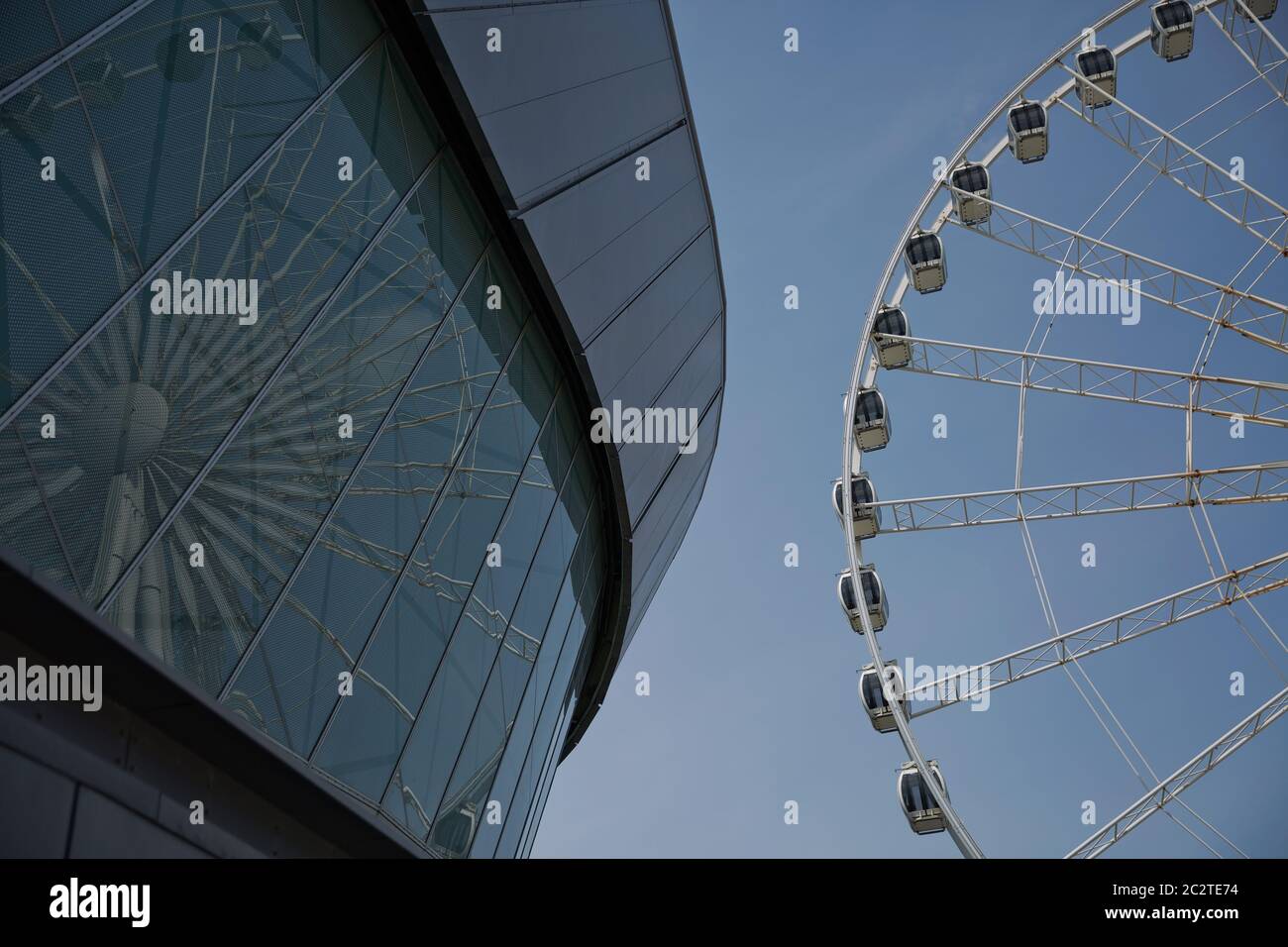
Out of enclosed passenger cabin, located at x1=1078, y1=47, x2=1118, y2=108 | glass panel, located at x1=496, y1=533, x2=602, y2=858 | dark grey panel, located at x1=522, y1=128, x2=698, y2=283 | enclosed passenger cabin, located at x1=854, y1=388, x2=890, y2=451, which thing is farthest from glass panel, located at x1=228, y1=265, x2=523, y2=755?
enclosed passenger cabin, located at x1=1078, y1=47, x2=1118, y2=108

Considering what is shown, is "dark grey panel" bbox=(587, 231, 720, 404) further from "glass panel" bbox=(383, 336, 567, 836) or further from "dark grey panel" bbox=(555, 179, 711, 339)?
"glass panel" bbox=(383, 336, 567, 836)

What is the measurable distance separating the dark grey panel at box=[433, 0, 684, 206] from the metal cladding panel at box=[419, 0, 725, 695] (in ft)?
0.06

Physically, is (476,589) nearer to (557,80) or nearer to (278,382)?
(278,382)

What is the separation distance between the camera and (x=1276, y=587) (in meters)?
16.9

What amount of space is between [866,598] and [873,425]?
3355 millimetres

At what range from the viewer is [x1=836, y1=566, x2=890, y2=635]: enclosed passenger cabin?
1933cm

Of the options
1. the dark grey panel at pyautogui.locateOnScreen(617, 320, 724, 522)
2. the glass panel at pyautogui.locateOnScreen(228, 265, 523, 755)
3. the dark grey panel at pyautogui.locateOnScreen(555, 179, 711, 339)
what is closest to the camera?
the glass panel at pyautogui.locateOnScreen(228, 265, 523, 755)

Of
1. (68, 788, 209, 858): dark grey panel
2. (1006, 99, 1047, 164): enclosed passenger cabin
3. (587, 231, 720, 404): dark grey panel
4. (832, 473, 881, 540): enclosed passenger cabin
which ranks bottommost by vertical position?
(68, 788, 209, 858): dark grey panel

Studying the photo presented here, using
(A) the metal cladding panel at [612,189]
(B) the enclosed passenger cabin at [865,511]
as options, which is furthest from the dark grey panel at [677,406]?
(B) the enclosed passenger cabin at [865,511]

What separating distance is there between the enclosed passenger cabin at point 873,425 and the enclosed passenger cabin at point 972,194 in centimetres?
400

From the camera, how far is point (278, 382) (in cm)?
786

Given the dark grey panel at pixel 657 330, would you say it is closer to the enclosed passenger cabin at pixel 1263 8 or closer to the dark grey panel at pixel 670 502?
the dark grey panel at pixel 670 502

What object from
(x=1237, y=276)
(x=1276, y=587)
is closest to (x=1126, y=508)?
(x=1276, y=587)
